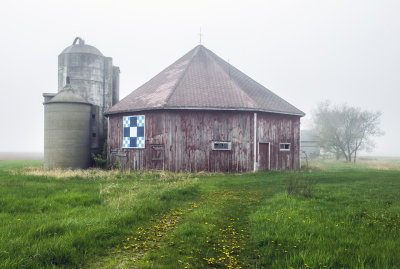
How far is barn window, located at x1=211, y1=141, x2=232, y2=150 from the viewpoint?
1622cm

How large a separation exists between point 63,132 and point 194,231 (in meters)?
13.7

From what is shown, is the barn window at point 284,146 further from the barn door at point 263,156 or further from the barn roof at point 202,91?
the barn roof at point 202,91

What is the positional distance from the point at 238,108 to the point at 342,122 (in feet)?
94.4

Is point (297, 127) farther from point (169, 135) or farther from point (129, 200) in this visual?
point (129, 200)

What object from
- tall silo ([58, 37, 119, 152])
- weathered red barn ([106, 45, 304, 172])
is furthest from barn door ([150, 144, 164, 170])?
tall silo ([58, 37, 119, 152])

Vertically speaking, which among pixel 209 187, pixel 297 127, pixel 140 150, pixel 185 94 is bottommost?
pixel 209 187

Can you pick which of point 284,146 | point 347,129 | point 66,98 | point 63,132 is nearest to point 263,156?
point 284,146

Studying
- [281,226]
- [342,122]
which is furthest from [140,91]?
[342,122]

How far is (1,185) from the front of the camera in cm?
963

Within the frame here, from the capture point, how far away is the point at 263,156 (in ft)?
56.9

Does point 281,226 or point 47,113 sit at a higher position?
point 47,113

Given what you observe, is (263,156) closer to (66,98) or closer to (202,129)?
(202,129)

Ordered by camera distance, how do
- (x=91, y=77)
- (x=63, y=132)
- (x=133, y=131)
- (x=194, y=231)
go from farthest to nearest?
(x=91, y=77) < (x=133, y=131) < (x=63, y=132) < (x=194, y=231)

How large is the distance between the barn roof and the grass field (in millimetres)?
8357
